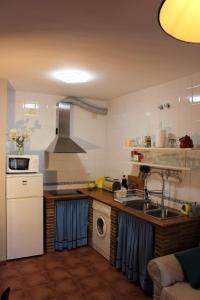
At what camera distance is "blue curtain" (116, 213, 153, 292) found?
102 inches

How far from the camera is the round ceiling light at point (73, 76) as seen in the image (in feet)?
9.01

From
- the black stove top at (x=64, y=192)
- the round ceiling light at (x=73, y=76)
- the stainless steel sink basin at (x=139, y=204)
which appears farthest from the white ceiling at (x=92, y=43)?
the black stove top at (x=64, y=192)

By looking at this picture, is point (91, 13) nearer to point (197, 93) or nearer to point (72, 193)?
point (197, 93)

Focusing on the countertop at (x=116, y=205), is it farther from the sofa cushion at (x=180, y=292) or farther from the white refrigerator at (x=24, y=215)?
the sofa cushion at (x=180, y=292)

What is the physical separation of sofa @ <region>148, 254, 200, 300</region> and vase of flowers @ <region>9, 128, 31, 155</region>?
2.36 m

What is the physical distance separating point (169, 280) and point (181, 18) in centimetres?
197

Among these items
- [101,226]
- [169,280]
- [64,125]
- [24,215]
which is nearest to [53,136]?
[64,125]

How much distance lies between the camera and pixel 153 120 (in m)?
3.34

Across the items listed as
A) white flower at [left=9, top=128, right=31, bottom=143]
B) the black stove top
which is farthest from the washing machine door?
white flower at [left=9, top=128, right=31, bottom=143]

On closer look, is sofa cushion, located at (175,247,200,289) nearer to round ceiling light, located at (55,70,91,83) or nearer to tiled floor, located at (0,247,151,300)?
tiled floor, located at (0,247,151,300)

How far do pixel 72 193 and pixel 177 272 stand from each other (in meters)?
2.03

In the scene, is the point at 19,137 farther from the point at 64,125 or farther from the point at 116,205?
the point at 116,205

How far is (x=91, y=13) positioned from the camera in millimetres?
1486

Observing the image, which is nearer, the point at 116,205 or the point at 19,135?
the point at 116,205
